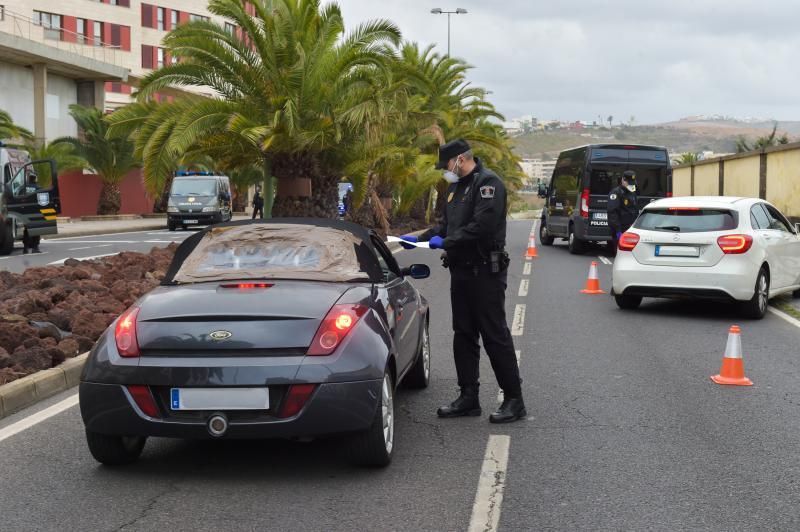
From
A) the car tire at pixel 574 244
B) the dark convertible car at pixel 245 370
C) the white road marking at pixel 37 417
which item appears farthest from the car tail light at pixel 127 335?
the car tire at pixel 574 244

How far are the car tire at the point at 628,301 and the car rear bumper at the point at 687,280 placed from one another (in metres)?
0.30

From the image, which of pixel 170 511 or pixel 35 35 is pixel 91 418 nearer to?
pixel 170 511

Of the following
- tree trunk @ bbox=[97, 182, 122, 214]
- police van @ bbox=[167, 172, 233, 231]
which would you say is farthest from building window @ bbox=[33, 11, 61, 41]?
police van @ bbox=[167, 172, 233, 231]

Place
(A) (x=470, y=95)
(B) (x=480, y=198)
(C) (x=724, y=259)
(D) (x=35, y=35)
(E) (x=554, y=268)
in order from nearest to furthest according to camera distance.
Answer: (B) (x=480, y=198), (C) (x=724, y=259), (E) (x=554, y=268), (A) (x=470, y=95), (D) (x=35, y=35)

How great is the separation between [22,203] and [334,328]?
20.9 metres

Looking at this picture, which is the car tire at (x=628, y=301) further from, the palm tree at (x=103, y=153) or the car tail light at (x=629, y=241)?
the palm tree at (x=103, y=153)

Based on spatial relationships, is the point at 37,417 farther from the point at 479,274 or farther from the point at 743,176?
the point at 743,176

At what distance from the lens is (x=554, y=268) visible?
2055 centimetres

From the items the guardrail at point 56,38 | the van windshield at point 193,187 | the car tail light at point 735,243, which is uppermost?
the guardrail at point 56,38

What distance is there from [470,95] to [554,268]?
2116cm

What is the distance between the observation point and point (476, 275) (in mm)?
6699

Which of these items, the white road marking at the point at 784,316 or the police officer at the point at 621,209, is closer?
the white road marking at the point at 784,316

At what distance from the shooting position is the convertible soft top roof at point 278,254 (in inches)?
239

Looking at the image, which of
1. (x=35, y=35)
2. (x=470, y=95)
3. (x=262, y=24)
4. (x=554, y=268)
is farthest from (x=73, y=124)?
(x=554, y=268)
